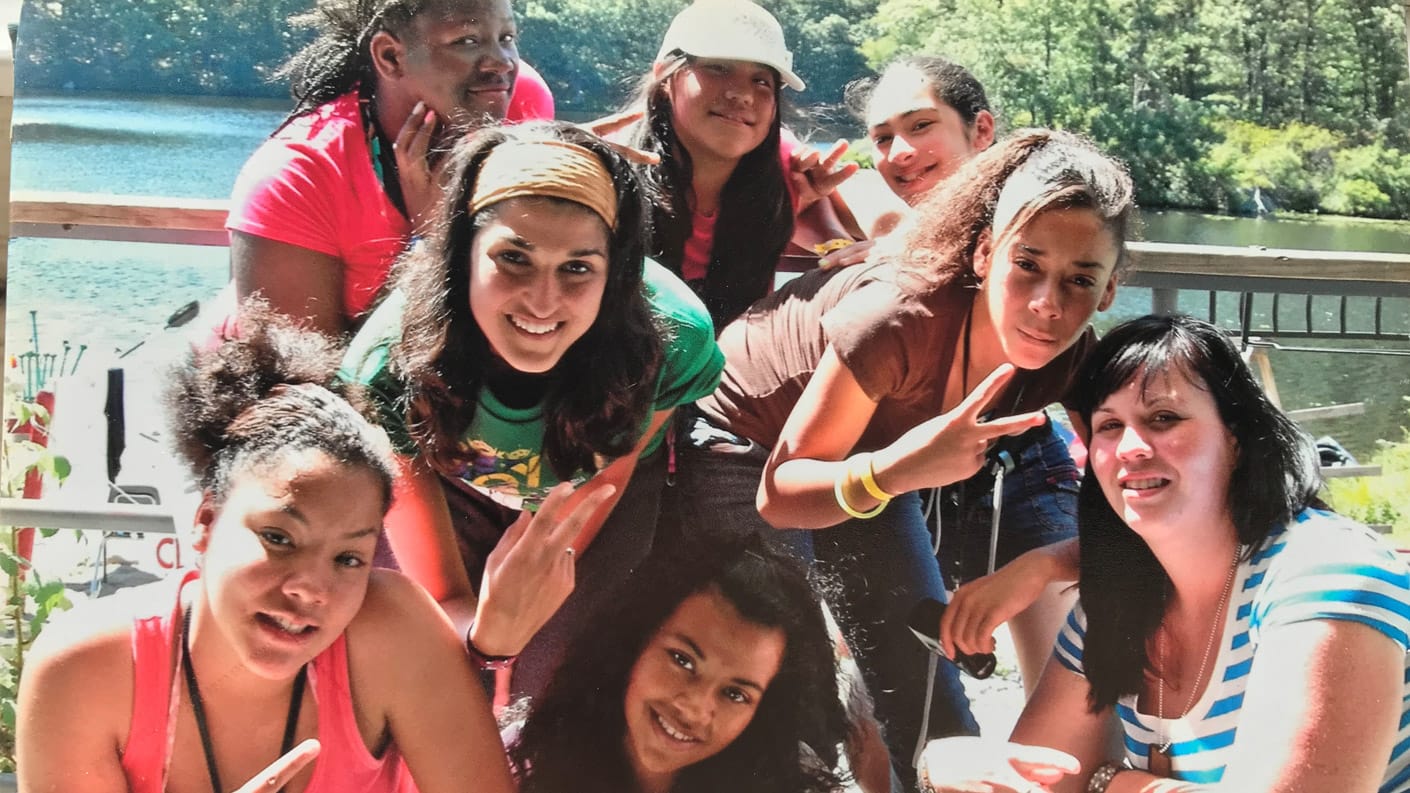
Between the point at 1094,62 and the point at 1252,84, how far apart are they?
355mm

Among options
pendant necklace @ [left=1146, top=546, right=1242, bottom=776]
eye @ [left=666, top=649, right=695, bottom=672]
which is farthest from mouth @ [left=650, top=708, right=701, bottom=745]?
pendant necklace @ [left=1146, top=546, right=1242, bottom=776]

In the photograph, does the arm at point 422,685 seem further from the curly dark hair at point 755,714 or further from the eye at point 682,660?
the eye at point 682,660

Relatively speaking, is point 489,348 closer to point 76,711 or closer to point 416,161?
point 416,161

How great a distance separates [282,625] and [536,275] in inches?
29.3

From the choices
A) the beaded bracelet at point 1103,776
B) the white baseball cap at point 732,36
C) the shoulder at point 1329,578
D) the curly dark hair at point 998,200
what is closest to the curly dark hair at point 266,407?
the white baseball cap at point 732,36

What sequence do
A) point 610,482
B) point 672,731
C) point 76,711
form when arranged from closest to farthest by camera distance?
1. point 76,711
2. point 610,482
3. point 672,731

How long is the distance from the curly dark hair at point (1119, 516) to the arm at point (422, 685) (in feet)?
3.89

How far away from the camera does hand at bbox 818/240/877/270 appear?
89.1 inches

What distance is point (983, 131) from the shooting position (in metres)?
2.29

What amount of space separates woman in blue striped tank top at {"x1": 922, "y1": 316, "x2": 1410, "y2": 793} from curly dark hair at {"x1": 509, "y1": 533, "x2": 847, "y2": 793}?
0.94 feet

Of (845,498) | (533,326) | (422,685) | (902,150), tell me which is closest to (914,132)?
(902,150)

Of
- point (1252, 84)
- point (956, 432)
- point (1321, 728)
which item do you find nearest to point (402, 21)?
point (956, 432)

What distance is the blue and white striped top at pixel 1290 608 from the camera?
2141 millimetres

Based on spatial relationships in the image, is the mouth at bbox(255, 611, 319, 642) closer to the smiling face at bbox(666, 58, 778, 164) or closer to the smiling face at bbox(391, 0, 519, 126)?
the smiling face at bbox(391, 0, 519, 126)
